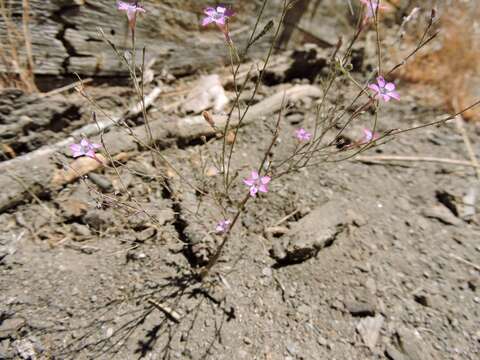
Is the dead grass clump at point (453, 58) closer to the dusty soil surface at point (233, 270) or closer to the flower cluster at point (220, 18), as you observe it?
the dusty soil surface at point (233, 270)

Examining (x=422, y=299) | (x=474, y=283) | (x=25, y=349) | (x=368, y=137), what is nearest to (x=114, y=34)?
A: (x=368, y=137)

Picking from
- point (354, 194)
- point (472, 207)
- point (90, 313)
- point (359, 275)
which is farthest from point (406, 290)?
point (90, 313)

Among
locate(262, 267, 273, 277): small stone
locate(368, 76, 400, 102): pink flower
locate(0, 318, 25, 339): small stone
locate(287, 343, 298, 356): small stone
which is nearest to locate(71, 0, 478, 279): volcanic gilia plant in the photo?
locate(368, 76, 400, 102): pink flower

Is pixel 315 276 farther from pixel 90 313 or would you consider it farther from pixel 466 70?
pixel 466 70

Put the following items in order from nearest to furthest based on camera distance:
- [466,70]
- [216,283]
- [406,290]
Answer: [216,283] → [406,290] → [466,70]

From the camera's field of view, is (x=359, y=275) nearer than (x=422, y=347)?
No

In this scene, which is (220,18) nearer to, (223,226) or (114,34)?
(223,226)

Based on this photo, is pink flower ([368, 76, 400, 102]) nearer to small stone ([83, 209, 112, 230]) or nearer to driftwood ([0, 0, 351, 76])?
driftwood ([0, 0, 351, 76])
